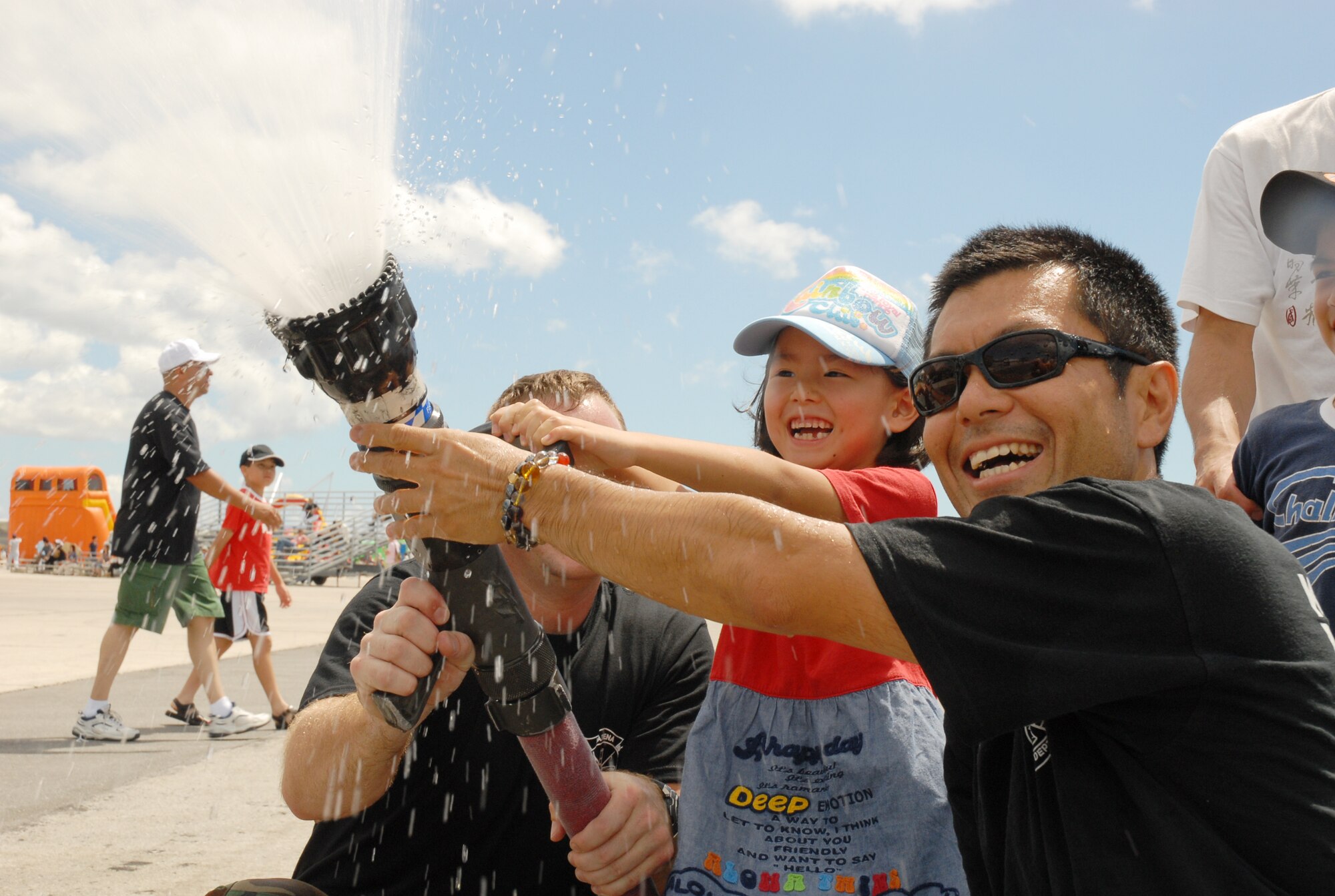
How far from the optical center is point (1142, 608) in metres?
1.36

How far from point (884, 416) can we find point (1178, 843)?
5.51 ft

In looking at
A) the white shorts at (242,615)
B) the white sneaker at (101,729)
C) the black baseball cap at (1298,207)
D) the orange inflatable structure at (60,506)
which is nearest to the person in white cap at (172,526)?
the white sneaker at (101,729)

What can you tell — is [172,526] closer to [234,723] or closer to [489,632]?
[234,723]

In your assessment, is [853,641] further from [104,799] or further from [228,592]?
[228,592]

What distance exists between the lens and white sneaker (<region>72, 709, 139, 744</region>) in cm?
591

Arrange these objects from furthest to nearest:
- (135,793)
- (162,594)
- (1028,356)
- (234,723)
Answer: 1. (234,723)
2. (162,594)
3. (135,793)
4. (1028,356)

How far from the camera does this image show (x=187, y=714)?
6.75 metres

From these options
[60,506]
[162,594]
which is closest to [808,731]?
[162,594]

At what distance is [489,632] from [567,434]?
1.56ft

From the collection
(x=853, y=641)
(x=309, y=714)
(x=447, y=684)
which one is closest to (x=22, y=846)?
(x=309, y=714)

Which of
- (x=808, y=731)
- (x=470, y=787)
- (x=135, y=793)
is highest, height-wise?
(x=808, y=731)

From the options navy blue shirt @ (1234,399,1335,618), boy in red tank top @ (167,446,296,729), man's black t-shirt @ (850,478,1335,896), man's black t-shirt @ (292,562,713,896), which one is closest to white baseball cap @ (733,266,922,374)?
navy blue shirt @ (1234,399,1335,618)

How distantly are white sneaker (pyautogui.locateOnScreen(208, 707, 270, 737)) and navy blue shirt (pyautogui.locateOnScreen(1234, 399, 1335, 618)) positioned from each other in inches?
241

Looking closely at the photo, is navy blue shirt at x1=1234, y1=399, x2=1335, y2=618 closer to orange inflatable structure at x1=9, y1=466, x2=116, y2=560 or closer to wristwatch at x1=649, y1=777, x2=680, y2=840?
wristwatch at x1=649, y1=777, x2=680, y2=840
